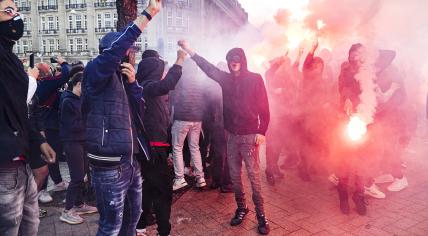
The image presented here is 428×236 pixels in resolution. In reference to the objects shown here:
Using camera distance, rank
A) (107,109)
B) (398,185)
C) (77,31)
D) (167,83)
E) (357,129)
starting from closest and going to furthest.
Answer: (107,109), (167,83), (357,129), (398,185), (77,31)

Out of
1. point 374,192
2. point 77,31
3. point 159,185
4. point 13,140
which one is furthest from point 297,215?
point 77,31

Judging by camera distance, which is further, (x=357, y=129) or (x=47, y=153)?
(x=357, y=129)

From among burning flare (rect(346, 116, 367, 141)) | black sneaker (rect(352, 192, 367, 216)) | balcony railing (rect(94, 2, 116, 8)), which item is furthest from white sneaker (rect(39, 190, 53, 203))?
balcony railing (rect(94, 2, 116, 8))

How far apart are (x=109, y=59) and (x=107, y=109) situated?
16.0 inches

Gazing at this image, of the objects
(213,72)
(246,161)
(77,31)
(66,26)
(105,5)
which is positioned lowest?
(246,161)

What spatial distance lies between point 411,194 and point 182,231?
379cm

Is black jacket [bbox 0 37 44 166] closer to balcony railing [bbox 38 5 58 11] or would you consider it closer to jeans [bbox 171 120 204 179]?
jeans [bbox 171 120 204 179]

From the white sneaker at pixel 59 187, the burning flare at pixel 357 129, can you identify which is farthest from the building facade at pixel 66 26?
the burning flare at pixel 357 129

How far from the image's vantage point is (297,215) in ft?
15.4

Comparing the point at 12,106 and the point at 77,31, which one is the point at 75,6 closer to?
the point at 77,31

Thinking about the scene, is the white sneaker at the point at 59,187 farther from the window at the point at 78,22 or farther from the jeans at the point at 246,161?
the window at the point at 78,22

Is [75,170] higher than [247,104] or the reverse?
the reverse

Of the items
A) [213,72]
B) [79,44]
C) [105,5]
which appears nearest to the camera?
[213,72]

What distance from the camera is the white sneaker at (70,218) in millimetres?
4512
